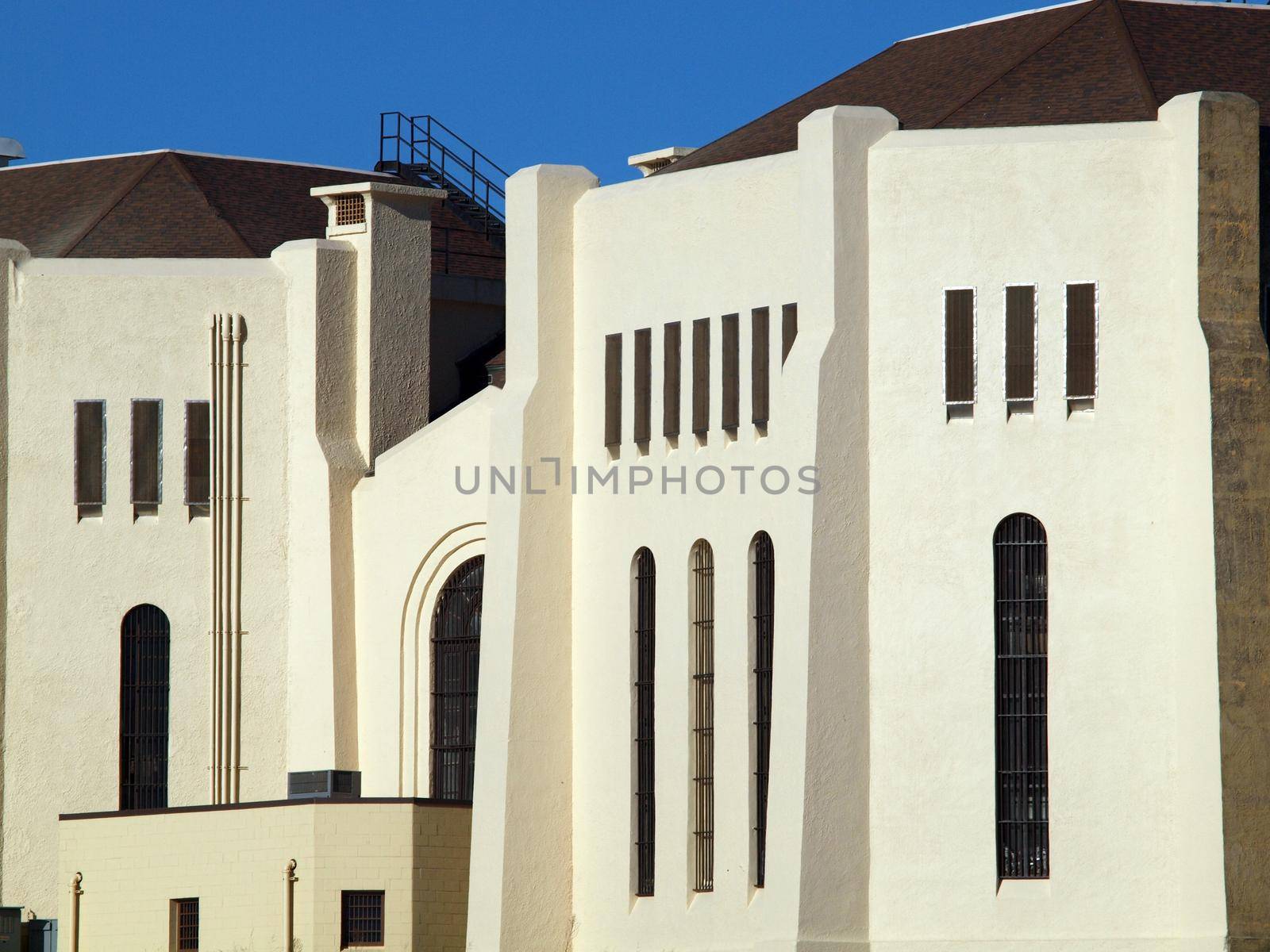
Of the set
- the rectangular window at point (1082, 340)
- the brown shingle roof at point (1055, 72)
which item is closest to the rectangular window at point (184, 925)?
the brown shingle roof at point (1055, 72)

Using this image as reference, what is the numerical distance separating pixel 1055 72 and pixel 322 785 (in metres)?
14.5

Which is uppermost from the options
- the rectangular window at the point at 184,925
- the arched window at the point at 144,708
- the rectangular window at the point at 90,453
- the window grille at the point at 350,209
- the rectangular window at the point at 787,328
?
the window grille at the point at 350,209

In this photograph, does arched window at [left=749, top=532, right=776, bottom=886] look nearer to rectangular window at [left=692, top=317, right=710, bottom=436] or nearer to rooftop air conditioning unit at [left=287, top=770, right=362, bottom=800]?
rectangular window at [left=692, top=317, right=710, bottom=436]

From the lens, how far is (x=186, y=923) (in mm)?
37688

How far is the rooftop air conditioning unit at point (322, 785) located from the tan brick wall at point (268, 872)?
0.73 meters

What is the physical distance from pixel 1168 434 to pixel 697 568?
689 centimetres

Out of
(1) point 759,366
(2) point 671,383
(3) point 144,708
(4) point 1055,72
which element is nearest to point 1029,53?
(4) point 1055,72

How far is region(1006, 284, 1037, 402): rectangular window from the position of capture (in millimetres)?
33031

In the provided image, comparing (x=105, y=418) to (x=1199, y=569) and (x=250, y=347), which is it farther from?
(x=1199, y=569)

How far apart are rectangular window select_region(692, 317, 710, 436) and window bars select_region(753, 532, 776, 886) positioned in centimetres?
204

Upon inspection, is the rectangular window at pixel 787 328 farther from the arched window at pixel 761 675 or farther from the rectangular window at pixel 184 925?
the rectangular window at pixel 184 925

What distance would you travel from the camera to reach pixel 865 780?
1288 inches

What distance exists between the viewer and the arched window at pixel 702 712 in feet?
114

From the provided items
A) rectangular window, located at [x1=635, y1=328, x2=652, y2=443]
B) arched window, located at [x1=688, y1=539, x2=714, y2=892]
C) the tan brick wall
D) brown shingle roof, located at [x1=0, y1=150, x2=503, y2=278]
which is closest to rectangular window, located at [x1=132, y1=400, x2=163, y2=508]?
brown shingle roof, located at [x1=0, y1=150, x2=503, y2=278]
